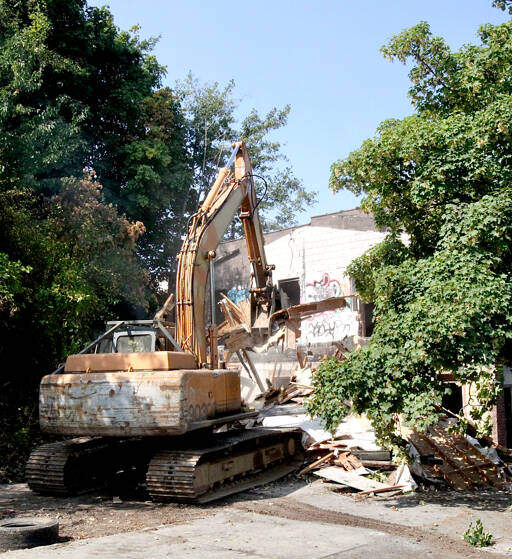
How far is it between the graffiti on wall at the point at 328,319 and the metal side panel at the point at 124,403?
13.8 metres

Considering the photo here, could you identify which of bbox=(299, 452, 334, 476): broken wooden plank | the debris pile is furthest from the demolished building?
bbox=(299, 452, 334, 476): broken wooden plank

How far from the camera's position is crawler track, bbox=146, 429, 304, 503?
31.0 ft

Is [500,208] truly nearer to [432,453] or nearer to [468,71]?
[468,71]

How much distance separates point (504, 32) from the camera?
37.6ft

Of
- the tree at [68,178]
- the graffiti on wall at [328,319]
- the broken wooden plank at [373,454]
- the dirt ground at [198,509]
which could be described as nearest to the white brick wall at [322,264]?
the graffiti on wall at [328,319]

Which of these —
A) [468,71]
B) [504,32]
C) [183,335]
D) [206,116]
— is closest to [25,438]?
[183,335]

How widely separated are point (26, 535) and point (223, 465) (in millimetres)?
3905

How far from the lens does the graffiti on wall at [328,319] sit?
2347cm

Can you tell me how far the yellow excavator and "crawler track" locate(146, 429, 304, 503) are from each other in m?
0.02

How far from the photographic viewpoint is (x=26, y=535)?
6977mm

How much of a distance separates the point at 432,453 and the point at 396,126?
5.80 metres

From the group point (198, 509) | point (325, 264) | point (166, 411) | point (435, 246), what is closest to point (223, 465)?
point (198, 509)

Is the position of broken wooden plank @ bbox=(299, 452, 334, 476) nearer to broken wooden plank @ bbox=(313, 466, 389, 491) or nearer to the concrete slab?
broken wooden plank @ bbox=(313, 466, 389, 491)

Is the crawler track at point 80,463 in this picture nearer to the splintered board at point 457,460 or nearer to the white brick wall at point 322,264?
the splintered board at point 457,460
